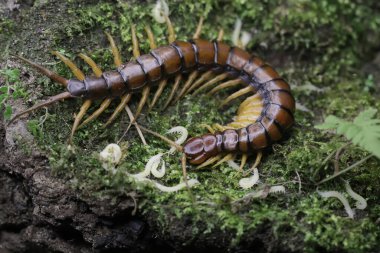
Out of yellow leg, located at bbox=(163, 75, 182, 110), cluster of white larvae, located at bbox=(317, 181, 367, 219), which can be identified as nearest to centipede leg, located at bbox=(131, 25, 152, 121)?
yellow leg, located at bbox=(163, 75, 182, 110)

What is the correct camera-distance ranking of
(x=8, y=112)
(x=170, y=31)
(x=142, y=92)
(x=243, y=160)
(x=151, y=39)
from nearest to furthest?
(x=8, y=112)
(x=243, y=160)
(x=142, y=92)
(x=151, y=39)
(x=170, y=31)

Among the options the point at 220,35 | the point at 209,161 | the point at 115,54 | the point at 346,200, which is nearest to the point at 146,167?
the point at 209,161

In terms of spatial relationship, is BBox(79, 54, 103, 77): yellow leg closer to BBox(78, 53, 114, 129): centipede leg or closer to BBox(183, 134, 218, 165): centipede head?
BBox(78, 53, 114, 129): centipede leg

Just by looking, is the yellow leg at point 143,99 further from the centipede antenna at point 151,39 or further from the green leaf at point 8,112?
the green leaf at point 8,112

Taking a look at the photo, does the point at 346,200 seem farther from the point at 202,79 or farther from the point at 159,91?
the point at 159,91

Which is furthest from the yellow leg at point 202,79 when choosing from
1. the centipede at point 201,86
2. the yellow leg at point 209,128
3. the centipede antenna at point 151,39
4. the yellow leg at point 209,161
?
the yellow leg at point 209,161

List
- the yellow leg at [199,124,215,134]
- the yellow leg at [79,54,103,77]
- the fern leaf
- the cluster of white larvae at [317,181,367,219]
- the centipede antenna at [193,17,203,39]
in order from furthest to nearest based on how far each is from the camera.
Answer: the centipede antenna at [193,17,203,39]
the yellow leg at [199,124,215,134]
the yellow leg at [79,54,103,77]
the cluster of white larvae at [317,181,367,219]
the fern leaf
